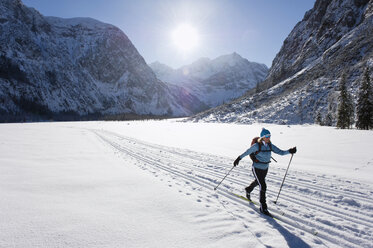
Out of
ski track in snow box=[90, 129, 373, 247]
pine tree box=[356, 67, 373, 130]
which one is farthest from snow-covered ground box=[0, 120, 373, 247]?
pine tree box=[356, 67, 373, 130]

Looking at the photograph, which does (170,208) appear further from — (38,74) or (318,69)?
(38,74)

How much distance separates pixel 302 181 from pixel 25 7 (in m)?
258

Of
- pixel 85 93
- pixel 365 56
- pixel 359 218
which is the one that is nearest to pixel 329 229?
pixel 359 218

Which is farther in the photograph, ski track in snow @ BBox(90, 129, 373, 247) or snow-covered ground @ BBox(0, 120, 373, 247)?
ski track in snow @ BBox(90, 129, 373, 247)

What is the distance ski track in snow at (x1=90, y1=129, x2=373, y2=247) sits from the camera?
14.5ft

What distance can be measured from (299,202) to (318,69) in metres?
88.8

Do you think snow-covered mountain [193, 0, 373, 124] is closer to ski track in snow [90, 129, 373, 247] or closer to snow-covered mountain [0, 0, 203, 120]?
ski track in snow [90, 129, 373, 247]

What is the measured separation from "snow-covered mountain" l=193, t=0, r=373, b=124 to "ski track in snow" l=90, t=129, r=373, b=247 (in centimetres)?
4879

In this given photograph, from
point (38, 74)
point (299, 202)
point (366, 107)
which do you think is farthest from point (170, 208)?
point (38, 74)

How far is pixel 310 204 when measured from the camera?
5953 millimetres

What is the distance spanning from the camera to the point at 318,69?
76062 millimetres

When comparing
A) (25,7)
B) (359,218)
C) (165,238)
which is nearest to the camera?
(165,238)

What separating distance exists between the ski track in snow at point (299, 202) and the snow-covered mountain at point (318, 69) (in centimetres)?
4879

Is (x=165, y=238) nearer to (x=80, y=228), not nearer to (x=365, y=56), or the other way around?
(x=80, y=228)
